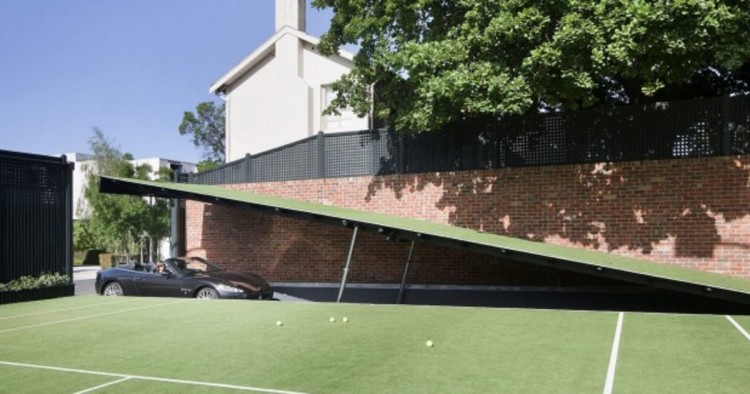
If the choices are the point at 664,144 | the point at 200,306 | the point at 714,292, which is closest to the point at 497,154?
the point at 664,144

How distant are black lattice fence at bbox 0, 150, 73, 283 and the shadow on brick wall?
8315 millimetres

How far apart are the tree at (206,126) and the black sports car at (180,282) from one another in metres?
31.2

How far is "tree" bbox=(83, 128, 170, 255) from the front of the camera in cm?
3130

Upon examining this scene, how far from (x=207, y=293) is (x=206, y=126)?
34.0 meters

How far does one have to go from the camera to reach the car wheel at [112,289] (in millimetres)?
14719

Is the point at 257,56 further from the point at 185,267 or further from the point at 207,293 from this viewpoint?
the point at 207,293

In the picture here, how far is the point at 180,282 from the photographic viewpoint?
545 inches

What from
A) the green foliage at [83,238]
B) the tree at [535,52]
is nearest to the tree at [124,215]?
the green foliage at [83,238]

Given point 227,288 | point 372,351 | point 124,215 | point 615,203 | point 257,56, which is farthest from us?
point 124,215

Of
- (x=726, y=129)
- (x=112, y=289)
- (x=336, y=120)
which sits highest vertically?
(x=336, y=120)

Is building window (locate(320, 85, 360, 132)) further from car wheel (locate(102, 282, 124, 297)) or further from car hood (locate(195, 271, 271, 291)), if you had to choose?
car wheel (locate(102, 282, 124, 297))

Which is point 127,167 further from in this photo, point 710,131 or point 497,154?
point 710,131

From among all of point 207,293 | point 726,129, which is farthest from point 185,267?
point 726,129

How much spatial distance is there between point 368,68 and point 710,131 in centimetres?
772
